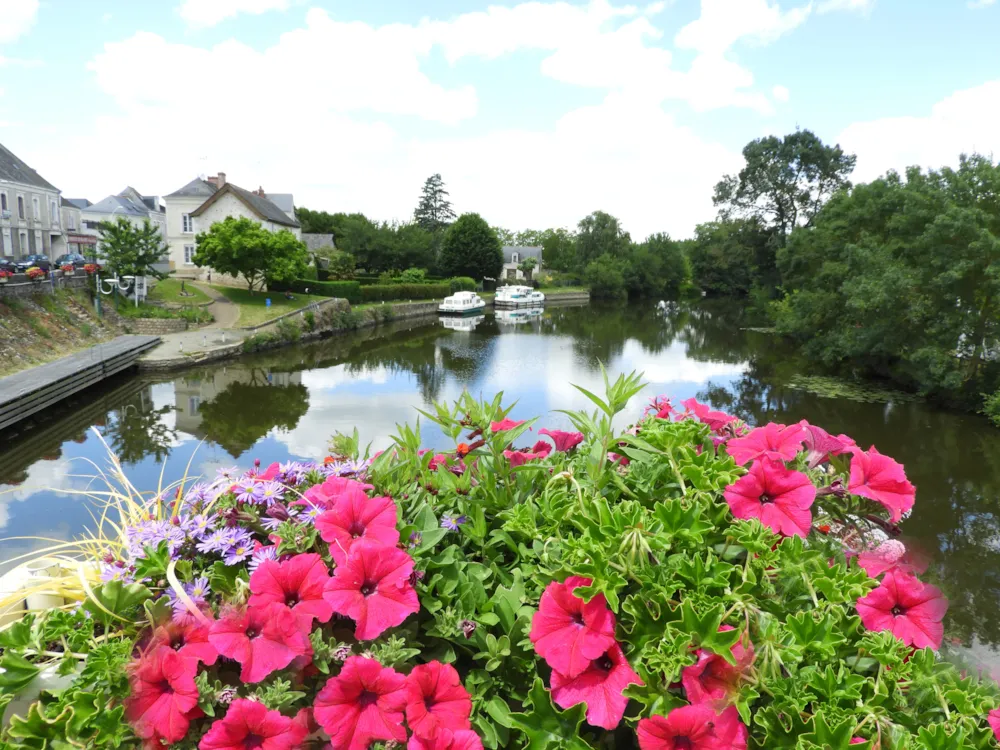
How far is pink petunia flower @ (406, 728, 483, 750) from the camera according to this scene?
93 cm

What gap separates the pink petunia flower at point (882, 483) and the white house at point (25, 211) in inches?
1792

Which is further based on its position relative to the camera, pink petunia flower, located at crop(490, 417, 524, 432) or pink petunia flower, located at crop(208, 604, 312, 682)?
pink petunia flower, located at crop(490, 417, 524, 432)

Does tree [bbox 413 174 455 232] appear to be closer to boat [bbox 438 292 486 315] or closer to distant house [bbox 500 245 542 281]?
distant house [bbox 500 245 542 281]

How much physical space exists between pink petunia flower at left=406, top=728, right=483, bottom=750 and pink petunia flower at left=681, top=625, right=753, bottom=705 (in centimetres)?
34

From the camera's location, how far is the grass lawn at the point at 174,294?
89.3ft

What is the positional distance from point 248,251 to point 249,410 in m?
16.0

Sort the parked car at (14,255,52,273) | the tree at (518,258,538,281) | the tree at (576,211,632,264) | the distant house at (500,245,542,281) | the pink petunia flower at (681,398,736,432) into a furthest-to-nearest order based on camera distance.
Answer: the distant house at (500,245,542,281)
the tree at (518,258,538,281)
the tree at (576,211,632,264)
the parked car at (14,255,52,273)
the pink petunia flower at (681,398,736,432)

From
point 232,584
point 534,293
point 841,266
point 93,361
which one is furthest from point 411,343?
point 232,584

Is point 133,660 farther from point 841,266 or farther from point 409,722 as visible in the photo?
point 841,266

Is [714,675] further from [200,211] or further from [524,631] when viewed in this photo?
[200,211]

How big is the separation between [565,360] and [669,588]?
2414cm

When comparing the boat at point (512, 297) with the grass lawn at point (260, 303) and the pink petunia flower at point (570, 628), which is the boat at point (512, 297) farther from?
the pink petunia flower at point (570, 628)

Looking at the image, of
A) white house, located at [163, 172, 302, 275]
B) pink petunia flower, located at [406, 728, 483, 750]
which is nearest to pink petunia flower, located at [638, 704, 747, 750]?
Answer: pink petunia flower, located at [406, 728, 483, 750]

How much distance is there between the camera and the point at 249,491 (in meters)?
1.25
